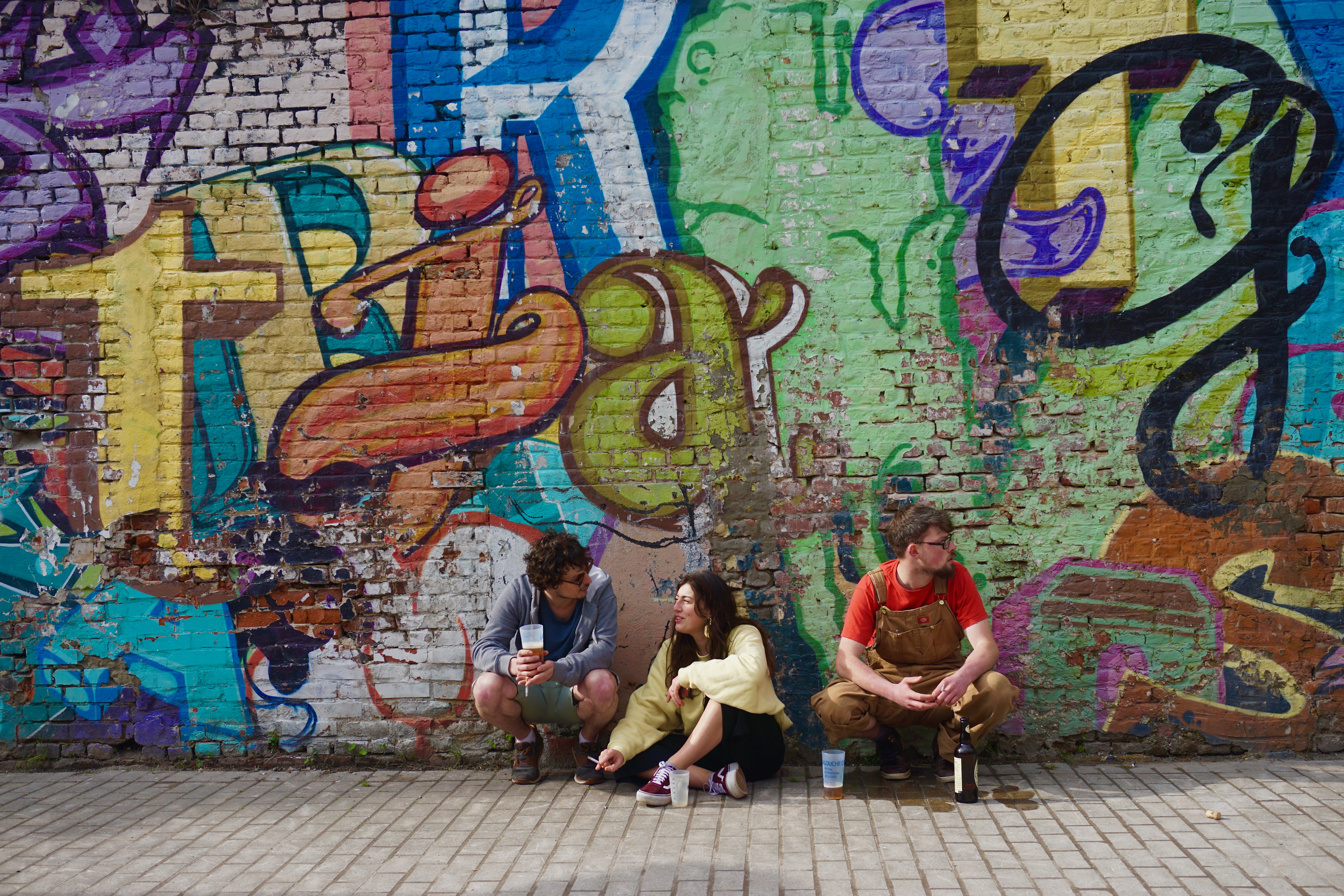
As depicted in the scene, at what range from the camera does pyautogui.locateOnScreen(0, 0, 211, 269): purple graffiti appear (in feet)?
15.9

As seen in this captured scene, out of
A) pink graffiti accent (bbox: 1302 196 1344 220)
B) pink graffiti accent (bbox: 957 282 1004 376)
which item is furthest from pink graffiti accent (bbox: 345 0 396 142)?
pink graffiti accent (bbox: 1302 196 1344 220)

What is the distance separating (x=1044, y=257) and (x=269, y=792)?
4.62m

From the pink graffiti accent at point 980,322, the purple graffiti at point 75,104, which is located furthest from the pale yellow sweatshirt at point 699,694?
the purple graffiti at point 75,104

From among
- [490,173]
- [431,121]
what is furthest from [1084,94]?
[431,121]

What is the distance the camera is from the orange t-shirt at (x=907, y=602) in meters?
4.25

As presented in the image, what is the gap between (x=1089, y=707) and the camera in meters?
4.51

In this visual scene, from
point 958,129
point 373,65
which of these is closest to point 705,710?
point 958,129

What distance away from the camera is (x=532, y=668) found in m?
4.16

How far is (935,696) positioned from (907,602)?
45cm

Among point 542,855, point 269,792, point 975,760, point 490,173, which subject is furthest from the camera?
point 490,173

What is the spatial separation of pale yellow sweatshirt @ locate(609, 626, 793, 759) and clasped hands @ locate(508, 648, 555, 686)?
0.42m

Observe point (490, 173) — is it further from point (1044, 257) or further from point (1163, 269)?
point (1163, 269)

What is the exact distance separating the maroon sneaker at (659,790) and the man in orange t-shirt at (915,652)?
780 millimetres

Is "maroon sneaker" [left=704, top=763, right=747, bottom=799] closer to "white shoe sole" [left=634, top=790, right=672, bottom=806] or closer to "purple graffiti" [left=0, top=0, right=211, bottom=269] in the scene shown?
"white shoe sole" [left=634, top=790, right=672, bottom=806]
